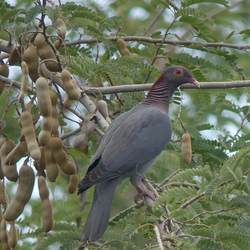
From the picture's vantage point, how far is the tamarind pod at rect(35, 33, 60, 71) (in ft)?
9.88

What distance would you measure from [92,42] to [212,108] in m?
1.22

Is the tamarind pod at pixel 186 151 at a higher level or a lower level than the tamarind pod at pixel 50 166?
higher

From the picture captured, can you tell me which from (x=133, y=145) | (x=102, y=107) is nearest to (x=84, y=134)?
(x=102, y=107)

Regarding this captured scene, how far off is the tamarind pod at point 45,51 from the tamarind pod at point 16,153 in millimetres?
490

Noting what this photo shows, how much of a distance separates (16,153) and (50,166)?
21 cm

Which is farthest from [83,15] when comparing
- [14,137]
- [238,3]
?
[238,3]

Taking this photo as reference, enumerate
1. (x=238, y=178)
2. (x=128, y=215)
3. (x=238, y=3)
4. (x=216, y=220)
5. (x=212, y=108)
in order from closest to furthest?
(x=238, y=178) < (x=216, y=220) < (x=128, y=215) < (x=212, y=108) < (x=238, y=3)

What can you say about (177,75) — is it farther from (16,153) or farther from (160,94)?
(16,153)

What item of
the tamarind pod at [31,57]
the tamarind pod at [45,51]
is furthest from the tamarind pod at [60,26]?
the tamarind pod at [31,57]

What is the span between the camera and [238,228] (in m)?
2.50

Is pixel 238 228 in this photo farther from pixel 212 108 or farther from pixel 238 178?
pixel 212 108

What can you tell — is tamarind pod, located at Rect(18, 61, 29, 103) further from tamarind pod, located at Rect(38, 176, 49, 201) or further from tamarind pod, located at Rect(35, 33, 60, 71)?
tamarind pod, located at Rect(38, 176, 49, 201)

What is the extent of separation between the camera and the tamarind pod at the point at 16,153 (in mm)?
2908

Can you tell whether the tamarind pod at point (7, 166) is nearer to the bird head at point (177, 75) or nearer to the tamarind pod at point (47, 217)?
the tamarind pod at point (47, 217)
